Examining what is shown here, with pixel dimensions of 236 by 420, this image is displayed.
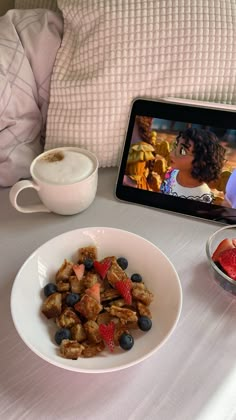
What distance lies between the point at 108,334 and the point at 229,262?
0.63 ft

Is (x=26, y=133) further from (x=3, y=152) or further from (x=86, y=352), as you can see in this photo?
(x=86, y=352)

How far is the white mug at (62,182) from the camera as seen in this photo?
24.0 inches

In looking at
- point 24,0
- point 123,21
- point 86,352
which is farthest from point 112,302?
point 24,0

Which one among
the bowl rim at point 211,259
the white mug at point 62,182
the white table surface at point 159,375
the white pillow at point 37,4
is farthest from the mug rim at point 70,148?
the white pillow at point 37,4

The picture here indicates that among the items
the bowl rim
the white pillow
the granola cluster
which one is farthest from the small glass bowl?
the white pillow

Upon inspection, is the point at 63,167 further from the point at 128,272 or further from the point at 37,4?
the point at 37,4

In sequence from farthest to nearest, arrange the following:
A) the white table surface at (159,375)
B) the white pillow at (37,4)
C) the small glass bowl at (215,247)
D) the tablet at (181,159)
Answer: the white pillow at (37,4) < the tablet at (181,159) < the small glass bowl at (215,247) < the white table surface at (159,375)

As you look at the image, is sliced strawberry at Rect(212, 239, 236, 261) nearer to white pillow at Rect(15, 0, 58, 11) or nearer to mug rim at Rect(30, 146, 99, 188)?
mug rim at Rect(30, 146, 99, 188)

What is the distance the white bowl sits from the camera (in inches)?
17.5

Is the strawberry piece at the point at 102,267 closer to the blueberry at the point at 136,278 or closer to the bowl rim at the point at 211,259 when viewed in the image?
the blueberry at the point at 136,278

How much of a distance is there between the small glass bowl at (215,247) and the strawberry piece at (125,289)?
123 mm

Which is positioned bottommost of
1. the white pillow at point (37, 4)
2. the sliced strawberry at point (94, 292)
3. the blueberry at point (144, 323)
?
the blueberry at point (144, 323)

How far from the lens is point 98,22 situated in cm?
66

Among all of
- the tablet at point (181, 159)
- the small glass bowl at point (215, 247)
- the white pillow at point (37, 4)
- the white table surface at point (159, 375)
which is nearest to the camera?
the white table surface at point (159, 375)
